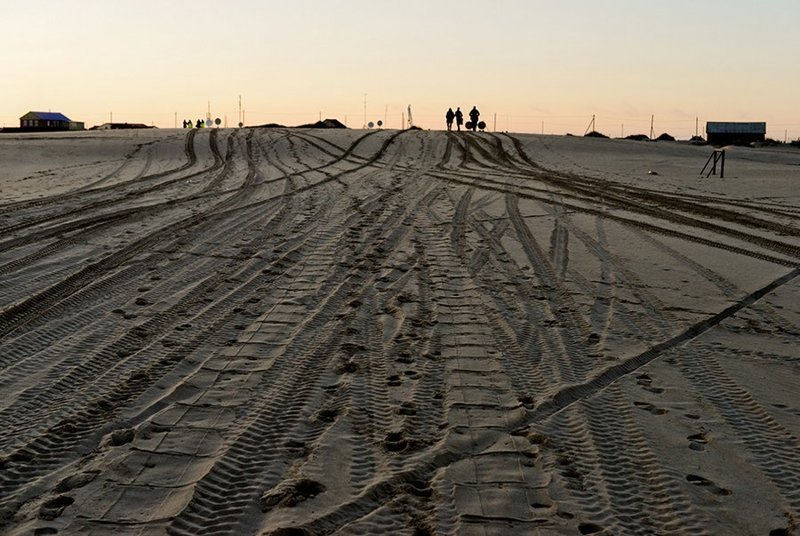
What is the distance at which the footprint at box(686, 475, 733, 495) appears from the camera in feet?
13.3

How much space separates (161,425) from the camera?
188 inches

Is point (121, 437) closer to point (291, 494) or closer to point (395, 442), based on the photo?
point (291, 494)

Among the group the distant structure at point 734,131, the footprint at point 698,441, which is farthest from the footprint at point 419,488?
the distant structure at point 734,131

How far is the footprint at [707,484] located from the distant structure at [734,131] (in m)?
53.6

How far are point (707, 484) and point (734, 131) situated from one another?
56990 millimetres

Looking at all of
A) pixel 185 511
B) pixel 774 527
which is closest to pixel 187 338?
pixel 185 511

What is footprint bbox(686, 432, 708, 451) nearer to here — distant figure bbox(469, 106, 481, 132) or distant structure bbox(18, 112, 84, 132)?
distant figure bbox(469, 106, 481, 132)

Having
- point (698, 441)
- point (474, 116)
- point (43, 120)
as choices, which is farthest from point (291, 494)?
point (43, 120)

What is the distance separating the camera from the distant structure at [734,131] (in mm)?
53844

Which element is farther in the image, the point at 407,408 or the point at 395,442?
the point at 407,408

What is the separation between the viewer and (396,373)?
5.80m

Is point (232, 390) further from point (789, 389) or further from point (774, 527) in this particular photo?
point (789, 389)

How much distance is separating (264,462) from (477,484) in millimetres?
1166

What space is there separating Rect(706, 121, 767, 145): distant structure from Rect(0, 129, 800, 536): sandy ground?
4378cm
